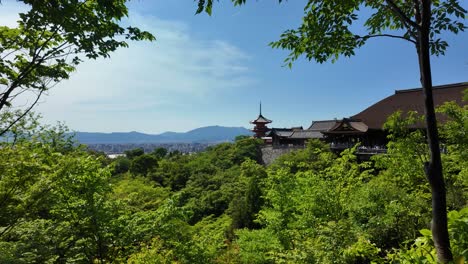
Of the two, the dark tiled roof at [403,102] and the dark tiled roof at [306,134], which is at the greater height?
the dark tiled roof at [403,102]

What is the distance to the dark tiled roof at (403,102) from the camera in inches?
1041

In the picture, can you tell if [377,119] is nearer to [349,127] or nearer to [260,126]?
[349,127]

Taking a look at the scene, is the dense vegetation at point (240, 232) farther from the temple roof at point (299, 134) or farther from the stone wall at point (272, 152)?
the temple roof at point (299, 134)

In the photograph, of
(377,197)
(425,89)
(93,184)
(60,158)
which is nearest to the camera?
(425,89)

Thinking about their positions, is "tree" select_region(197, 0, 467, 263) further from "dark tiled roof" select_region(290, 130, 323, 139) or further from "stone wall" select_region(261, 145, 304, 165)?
"dark tiled roof" select_region(290, 130, 323, 139)

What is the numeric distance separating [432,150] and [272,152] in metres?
34.6

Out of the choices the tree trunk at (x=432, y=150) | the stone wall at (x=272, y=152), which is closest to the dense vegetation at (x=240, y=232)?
the tree trunk at (x=432, y=150)

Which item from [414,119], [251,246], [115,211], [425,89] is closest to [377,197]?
[414,119]

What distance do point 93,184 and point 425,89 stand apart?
865 cm

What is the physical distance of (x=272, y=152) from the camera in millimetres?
36812

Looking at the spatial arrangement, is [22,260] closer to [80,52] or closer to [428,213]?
[80,52]

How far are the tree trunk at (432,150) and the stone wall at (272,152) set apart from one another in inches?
1248

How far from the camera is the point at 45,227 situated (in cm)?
818

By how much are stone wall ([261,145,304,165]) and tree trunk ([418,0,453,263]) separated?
3169 cm
